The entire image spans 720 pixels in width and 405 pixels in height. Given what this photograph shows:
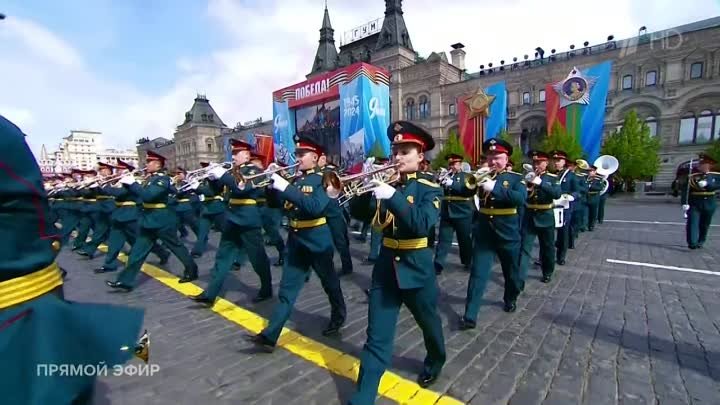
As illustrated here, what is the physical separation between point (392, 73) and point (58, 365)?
48.6 meters

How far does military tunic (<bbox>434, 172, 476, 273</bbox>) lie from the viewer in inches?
253

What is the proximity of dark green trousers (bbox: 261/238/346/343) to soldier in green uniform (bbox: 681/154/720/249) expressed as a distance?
830 cm

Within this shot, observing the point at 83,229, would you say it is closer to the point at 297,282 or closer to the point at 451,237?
the point at 297,282

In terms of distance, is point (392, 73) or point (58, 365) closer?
point (58, 365)

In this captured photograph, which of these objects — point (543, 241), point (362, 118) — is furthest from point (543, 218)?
point (362, 118)

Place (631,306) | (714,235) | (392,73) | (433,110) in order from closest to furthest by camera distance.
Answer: (631,306) → (714,235) → (433,110) → (392,73)

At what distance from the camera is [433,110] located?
140ft

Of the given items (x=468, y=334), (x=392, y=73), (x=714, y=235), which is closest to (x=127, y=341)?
(x=468, y=334)

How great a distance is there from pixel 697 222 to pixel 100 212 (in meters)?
13.6

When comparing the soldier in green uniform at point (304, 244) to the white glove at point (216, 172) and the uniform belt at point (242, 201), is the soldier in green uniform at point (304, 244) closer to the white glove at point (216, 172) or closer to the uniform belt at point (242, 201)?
the uniform belt at point (242, 201)

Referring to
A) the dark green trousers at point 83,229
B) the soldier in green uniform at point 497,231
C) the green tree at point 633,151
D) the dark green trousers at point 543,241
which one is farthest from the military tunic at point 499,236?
the green tree at point 633,151

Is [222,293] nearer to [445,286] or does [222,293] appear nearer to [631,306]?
[445,286]

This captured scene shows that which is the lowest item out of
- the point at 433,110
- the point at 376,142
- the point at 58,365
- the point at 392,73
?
the point at 58,365

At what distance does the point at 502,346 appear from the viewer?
362cm
